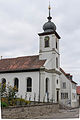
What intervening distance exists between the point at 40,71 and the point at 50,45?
20.4 ft

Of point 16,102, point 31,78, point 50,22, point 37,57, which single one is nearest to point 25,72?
point 31,78

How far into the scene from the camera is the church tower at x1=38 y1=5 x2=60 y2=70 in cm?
3306

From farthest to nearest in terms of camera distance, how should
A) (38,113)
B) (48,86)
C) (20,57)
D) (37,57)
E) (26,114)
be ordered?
(20,57) < (37,57) < (48,86) < (38,113) < (26,114)

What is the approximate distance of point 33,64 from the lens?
32.0 metres

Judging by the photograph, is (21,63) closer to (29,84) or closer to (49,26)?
(29,84)

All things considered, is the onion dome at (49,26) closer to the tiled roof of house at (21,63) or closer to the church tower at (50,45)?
the church tower at (50,45)

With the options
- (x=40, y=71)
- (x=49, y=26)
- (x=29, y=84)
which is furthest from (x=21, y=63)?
(x=49, y=26)

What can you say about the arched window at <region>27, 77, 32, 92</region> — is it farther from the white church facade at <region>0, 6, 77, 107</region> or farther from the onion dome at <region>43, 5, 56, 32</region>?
the onion dome at <region>43, 5, 56, 32</region>

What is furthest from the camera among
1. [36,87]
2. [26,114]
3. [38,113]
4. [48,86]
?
[48,86]

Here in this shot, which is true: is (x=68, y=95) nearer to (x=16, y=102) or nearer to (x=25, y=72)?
(x=25, y=72)

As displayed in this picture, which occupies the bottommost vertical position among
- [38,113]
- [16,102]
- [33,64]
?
[38,113]

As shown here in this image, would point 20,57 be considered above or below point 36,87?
above

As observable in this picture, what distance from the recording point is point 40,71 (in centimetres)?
2992

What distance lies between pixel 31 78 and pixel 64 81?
11.0 m
